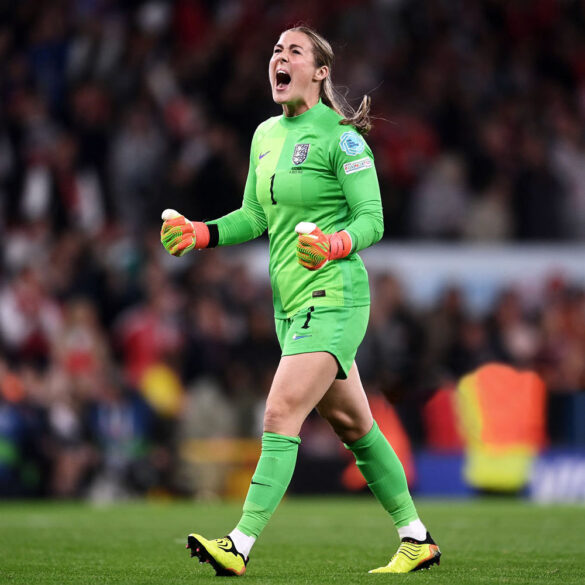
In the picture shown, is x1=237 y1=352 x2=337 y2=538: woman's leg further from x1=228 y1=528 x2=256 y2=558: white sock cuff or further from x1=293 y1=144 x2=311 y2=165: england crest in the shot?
x1=293 y1=144 x2=311 y2=165: england crest

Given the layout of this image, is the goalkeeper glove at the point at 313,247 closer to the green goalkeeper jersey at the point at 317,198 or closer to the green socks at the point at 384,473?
the green goalkeeper jersey at the point at 317,198

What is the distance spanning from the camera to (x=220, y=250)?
15.3 metres

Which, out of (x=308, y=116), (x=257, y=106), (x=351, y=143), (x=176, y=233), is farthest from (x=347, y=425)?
(x=257, y=106)

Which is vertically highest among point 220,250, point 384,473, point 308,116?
point 220,250

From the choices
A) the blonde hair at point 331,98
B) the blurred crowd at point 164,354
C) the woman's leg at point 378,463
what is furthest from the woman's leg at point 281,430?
the blurred crowd at point 164,354

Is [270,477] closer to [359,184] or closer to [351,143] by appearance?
[359,184]

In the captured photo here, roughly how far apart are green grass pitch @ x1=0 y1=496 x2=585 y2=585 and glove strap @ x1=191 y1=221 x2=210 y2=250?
1.42 meters

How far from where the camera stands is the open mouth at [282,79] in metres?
6.17

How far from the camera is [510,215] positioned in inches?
658

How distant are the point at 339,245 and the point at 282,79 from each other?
0.94 metres

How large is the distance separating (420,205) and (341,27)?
3.09 metres

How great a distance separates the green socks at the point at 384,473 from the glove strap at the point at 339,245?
94cm

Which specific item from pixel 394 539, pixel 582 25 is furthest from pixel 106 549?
pixel 582 25

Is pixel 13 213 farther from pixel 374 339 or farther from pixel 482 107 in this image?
pixel 482 107
